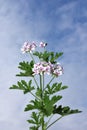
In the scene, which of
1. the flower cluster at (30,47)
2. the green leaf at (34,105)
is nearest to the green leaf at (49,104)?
the green leaf at (34,105)

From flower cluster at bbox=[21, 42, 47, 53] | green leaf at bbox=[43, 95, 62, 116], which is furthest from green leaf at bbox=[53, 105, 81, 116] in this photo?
flower cluster at bbox=[21, 42, 47, 53]

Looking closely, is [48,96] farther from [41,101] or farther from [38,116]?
[38,116]

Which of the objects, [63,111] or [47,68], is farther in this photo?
[63,111]

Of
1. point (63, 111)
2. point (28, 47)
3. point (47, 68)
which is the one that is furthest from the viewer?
point (28, 47)

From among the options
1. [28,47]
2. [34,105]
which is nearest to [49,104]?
[34,105]

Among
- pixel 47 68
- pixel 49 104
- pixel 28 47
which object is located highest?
pixel 28 47

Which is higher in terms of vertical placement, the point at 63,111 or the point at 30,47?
the point at 30,47

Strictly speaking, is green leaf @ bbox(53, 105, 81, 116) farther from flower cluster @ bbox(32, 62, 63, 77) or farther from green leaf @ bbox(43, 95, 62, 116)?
flower cluster @ bbox(32, 62, 63, 77)

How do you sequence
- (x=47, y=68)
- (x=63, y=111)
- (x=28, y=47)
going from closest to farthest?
(x=47, y=68) → (x=63, y=111) → (x=28, y=47)

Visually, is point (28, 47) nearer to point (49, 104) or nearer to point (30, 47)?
point (30, 47)
